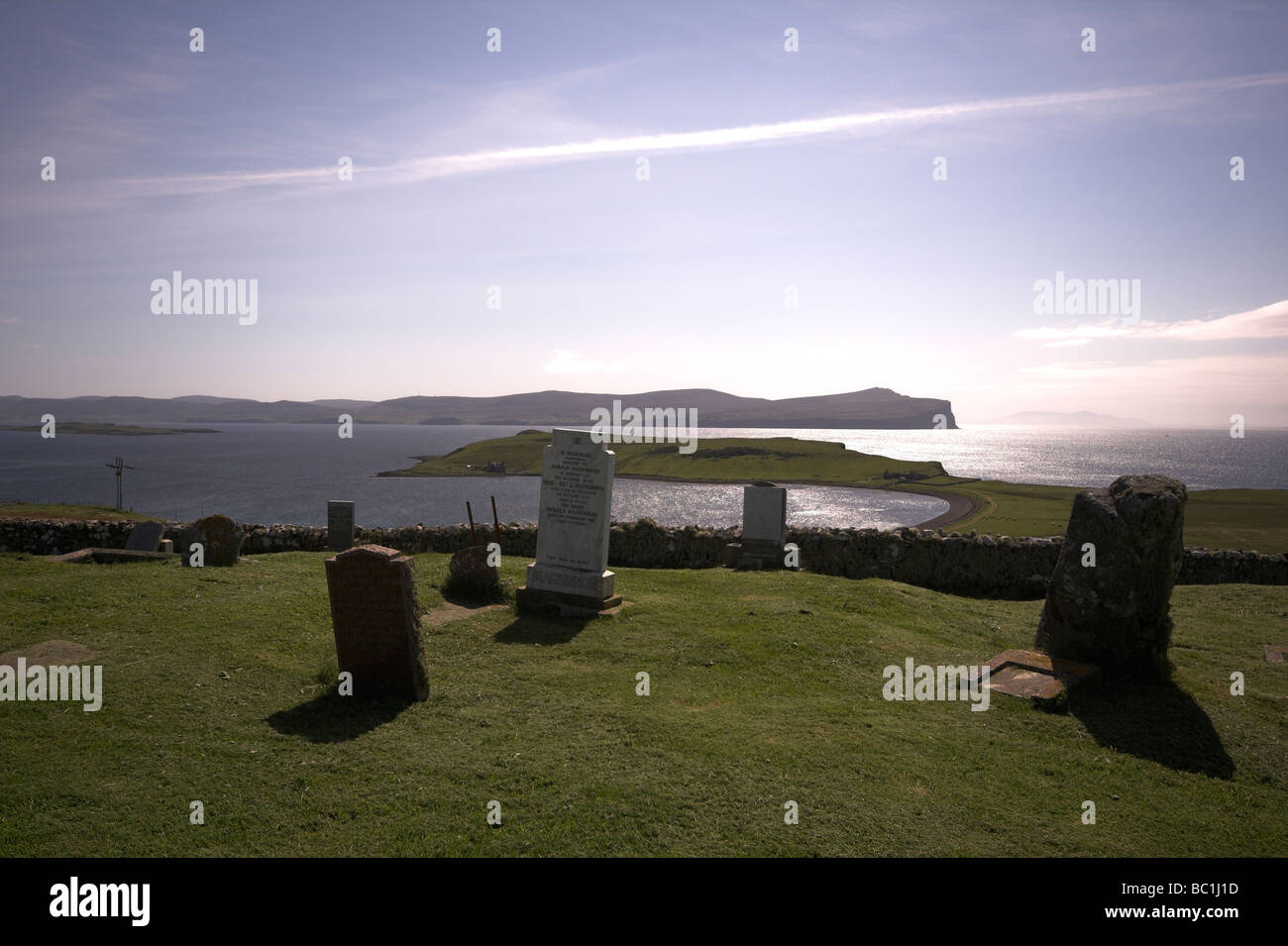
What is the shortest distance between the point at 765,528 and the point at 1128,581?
8.61 metres

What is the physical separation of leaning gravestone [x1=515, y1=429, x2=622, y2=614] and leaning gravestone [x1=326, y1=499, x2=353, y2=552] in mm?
8092

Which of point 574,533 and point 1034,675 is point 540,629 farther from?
point 1034,675

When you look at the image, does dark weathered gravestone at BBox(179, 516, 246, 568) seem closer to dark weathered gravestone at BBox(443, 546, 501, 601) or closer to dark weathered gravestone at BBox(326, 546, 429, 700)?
dark weathered gravestone at BBox(443, 546, 501, 601)

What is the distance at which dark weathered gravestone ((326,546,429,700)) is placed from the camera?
732cm

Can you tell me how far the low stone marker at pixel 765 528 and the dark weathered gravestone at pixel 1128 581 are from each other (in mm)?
7974

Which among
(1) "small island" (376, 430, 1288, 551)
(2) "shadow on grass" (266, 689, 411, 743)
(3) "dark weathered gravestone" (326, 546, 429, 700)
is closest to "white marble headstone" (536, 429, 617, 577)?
A: (3) "dark weathered gravestone" (326, 546, 429, 700)

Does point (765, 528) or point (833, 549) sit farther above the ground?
point (765, 528)

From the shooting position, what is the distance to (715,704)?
24.4 ft

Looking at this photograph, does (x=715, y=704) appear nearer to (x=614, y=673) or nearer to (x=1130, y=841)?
(x=614, y=673)

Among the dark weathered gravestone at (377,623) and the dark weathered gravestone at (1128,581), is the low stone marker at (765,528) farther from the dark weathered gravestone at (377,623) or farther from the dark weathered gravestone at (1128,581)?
the dark weathered gravestone at (377,623)

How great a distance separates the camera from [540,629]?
10266 millimetres

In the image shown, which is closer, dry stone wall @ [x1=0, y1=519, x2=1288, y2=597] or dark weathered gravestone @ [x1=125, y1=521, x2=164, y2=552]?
dark weathered gravestone @ [x1=125, y1=521, x2=164, y2=552]

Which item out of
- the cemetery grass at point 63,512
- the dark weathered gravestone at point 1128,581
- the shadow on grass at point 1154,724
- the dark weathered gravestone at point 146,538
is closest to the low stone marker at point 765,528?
the dark weathered gravestone at point 1128,581

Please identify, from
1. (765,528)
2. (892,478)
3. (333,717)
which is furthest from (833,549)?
(892,478)
